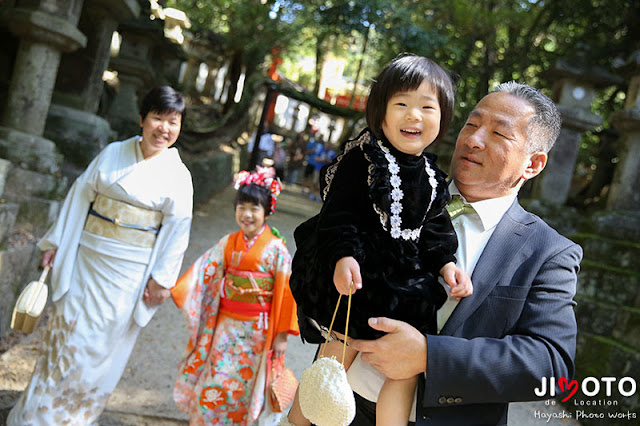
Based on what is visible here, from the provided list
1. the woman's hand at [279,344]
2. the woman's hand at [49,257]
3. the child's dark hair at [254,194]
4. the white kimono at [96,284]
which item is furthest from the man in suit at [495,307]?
the woman's hand at [49,257]

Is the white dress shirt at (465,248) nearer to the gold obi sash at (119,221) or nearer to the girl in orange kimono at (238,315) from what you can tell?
the girl in orange kimono at (238,315)

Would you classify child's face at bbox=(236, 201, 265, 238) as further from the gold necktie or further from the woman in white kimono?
the gold necktie

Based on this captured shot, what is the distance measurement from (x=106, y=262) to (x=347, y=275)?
2284 millimetres

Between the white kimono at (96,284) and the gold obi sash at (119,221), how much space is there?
0.12 ft

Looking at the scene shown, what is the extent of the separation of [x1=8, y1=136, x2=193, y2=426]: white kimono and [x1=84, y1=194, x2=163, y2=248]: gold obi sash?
0.12 ft

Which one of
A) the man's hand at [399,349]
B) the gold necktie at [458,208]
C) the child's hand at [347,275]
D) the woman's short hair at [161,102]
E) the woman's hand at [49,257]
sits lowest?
the woman's hand at [49,257]

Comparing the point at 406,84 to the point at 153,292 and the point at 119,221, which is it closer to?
the point at 119,221

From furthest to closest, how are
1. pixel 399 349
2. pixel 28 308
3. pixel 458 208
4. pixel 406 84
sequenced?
pixel 28 308
pixel 458 208
pixel 406 84
pixel 399 349

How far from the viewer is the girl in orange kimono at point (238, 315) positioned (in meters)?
3.39

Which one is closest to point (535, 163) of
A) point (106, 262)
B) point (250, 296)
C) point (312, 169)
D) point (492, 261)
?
point (492, 261)

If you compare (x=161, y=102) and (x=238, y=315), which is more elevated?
(x=161, y=102)

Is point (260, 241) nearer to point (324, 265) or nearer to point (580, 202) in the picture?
point (324, 265)

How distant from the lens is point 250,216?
11.6ft

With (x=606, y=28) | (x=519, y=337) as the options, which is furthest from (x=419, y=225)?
(x=606, y=28)
